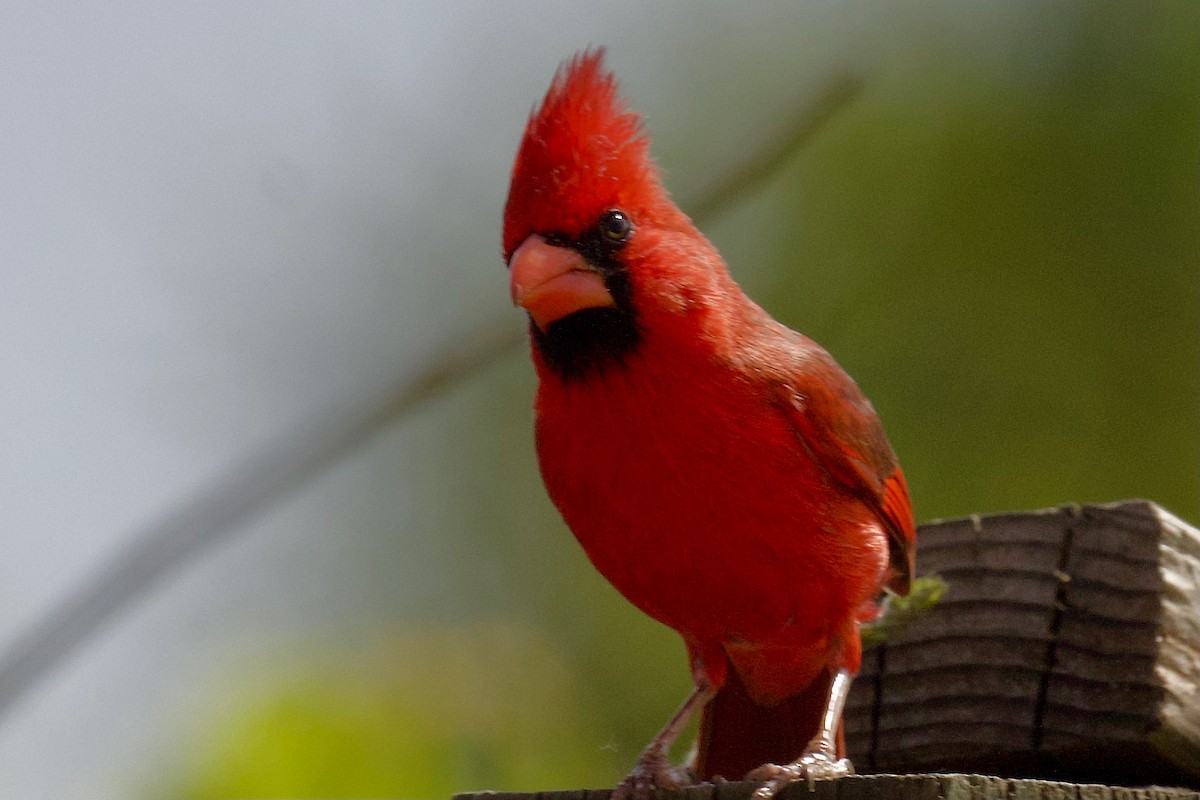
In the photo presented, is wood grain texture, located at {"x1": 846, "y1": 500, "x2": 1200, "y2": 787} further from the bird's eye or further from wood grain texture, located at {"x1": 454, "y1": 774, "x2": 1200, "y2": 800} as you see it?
the bird's eye

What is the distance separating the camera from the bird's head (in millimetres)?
2303

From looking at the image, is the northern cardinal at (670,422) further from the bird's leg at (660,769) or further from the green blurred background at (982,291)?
the green blurred background at (982,291)

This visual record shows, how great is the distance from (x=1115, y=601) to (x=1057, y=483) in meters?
1.78

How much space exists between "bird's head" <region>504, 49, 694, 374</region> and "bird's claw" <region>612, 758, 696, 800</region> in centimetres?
62

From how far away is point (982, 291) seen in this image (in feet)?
14.3

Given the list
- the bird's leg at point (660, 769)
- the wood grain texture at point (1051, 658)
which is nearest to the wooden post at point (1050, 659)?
the wood grain texture at point (1051, 658)

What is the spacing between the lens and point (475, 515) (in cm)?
510

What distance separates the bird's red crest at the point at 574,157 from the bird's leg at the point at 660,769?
813mm

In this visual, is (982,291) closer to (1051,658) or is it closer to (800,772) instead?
(1051,658)

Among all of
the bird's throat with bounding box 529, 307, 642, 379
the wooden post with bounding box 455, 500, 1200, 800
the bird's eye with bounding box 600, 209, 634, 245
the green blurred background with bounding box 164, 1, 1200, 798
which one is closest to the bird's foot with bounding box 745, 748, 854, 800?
the wooden post with bounding box 455, 500, 1200, 800

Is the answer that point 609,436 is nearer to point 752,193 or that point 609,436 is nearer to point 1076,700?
point 752,193

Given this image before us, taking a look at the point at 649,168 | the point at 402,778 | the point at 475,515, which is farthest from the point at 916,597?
the point at 475,515

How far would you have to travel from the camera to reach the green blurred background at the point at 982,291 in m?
4.14

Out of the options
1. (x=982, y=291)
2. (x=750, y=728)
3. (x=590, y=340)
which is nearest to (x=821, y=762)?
(x=750, y=728)
